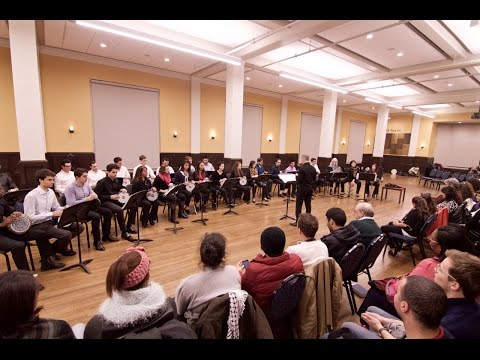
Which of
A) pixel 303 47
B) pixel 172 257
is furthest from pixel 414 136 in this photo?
pixel 172 257

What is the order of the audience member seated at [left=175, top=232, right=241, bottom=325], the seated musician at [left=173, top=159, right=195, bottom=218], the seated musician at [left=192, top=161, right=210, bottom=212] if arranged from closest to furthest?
1. the audience member seated at [left=175, top=232, right=241, bottom=325]
2. the seated musician at [left=173, top=159, right=195, bottom=218]
3. the seated musician at [left=192, top=161, right=210, bottom=212]

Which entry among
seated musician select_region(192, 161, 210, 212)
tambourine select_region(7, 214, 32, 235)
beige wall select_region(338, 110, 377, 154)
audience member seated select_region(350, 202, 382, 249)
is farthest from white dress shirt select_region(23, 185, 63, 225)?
beige wall select_region(338, 110, 377, 154)

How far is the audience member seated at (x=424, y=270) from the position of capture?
215cm

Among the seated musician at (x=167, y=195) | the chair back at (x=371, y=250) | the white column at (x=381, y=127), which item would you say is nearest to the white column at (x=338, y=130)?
the white column at (x=381, y=127)

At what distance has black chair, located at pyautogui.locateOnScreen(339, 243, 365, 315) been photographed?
7.89 feet

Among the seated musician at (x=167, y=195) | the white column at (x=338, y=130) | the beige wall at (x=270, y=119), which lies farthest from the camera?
the white column at (x=338, y=130)

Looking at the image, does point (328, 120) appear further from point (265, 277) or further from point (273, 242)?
point (265, 277)

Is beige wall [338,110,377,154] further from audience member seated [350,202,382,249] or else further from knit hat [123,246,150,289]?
knit hat [123,246,150,289]

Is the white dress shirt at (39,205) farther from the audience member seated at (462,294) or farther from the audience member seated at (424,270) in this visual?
the audience member seated at (462,294)

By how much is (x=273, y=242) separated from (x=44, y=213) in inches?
129

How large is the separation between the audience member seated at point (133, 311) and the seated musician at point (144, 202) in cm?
350

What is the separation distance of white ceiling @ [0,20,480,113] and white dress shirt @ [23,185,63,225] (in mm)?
3616

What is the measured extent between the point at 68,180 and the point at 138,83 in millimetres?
4285

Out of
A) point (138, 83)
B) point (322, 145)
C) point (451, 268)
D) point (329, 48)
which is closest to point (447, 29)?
point (329, 48)
